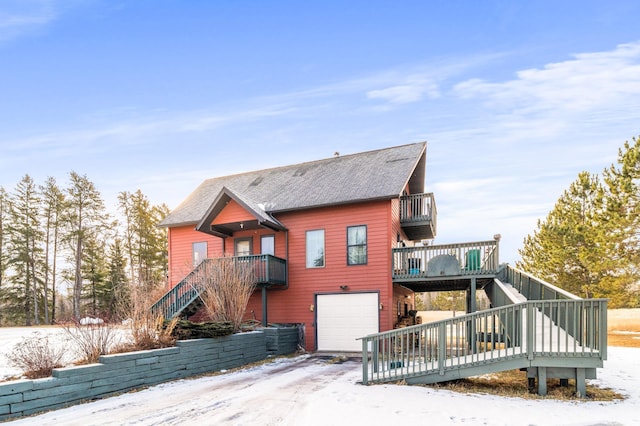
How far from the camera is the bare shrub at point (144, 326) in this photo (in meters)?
9.80

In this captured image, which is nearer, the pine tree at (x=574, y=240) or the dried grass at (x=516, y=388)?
the dried grass at (x=516, y=388)

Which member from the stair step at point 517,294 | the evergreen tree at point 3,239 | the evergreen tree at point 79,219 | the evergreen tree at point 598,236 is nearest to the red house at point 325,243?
the stair step at point 517,294

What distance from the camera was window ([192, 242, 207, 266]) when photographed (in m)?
18.6

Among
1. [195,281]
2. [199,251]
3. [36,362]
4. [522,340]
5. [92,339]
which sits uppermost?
[199,251]

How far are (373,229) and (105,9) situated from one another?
11443 millimetres

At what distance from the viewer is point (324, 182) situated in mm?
17766

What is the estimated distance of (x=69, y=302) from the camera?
3628 cm

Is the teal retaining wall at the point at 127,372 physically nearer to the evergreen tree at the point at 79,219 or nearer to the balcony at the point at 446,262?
the balcony at the point at 446,262

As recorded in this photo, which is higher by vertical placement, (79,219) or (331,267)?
(79,219)

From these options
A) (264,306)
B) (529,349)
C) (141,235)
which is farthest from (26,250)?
(529,349)

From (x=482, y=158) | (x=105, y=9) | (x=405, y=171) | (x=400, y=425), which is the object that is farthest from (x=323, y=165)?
(x=400, y=425)

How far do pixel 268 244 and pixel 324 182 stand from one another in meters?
3.46

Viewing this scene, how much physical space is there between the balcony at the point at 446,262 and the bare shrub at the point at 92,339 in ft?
30.7

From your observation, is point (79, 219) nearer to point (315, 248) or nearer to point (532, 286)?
point (315, 248)
